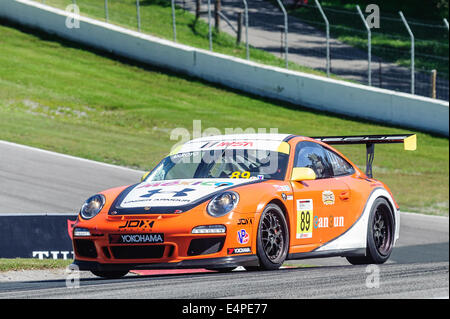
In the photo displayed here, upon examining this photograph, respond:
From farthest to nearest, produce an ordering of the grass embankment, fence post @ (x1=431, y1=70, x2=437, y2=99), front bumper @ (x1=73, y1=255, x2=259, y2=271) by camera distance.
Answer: the grass embankment < fence post @ (x1=431, y1=70, x2=437, y2=99) < front bumper @ (x1=73, y1=255, x2=259, y2=271)

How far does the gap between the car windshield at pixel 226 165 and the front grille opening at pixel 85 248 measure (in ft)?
4.01

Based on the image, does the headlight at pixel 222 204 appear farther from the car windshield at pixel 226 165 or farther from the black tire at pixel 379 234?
the black tire at pixel 379 234

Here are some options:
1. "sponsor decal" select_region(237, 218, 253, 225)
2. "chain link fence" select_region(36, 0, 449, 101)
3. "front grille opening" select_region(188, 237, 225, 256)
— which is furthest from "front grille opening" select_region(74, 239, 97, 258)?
"chain link fence" select_region(36, 0, 449, 101)

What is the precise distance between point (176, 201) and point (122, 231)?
56 cm

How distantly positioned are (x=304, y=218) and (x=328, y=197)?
56cm

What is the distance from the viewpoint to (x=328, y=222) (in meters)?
9.16

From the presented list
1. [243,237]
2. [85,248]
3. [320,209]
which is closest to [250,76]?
[320,209]

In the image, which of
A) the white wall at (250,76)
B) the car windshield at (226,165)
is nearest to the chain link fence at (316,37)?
the white wall at (250,76)

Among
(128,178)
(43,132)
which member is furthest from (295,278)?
(43,132)

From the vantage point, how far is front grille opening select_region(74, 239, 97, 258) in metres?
8.14

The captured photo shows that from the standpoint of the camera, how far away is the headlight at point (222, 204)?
7840mm

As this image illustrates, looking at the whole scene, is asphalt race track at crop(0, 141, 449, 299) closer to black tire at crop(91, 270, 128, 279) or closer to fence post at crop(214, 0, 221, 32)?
black tire at crop(91, 270, 128, 279)

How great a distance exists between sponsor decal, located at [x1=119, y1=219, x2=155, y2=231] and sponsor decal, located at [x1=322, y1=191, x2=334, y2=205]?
84.1 inches

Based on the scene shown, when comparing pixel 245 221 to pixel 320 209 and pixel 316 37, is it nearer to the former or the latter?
pixel 320 209
